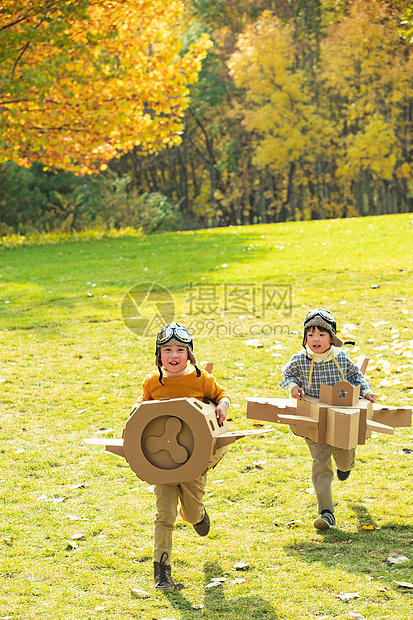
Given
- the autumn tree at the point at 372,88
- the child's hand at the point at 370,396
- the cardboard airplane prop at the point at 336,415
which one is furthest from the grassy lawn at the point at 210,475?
the autumn tree at the point at 372,88

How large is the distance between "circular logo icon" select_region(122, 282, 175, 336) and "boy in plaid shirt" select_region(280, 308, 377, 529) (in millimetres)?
5678

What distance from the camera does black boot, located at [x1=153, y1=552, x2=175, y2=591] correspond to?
12.4 ft

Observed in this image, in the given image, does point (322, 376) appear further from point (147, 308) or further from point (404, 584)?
point (147, 308)

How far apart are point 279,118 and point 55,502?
29.5 metres

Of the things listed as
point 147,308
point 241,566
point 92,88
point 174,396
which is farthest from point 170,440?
point 92,88

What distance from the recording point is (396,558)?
3914mm

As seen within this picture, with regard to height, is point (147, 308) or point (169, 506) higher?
point (147, 308)

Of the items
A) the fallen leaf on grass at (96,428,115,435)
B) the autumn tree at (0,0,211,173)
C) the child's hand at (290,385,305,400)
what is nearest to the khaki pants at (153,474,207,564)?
the child's hand at (290,385,305,400)

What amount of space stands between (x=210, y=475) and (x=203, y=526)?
1224mm

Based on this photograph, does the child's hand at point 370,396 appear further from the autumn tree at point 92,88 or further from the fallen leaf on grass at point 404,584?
the autumn tree at point 92,88

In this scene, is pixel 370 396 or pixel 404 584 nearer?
pixel 404 584

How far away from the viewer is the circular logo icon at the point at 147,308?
10453mm

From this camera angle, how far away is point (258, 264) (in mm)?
14844

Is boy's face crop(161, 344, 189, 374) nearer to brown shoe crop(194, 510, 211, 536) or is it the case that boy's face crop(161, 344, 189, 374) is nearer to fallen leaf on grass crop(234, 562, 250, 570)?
brown shoe crop(194, 510, 211, 536)
